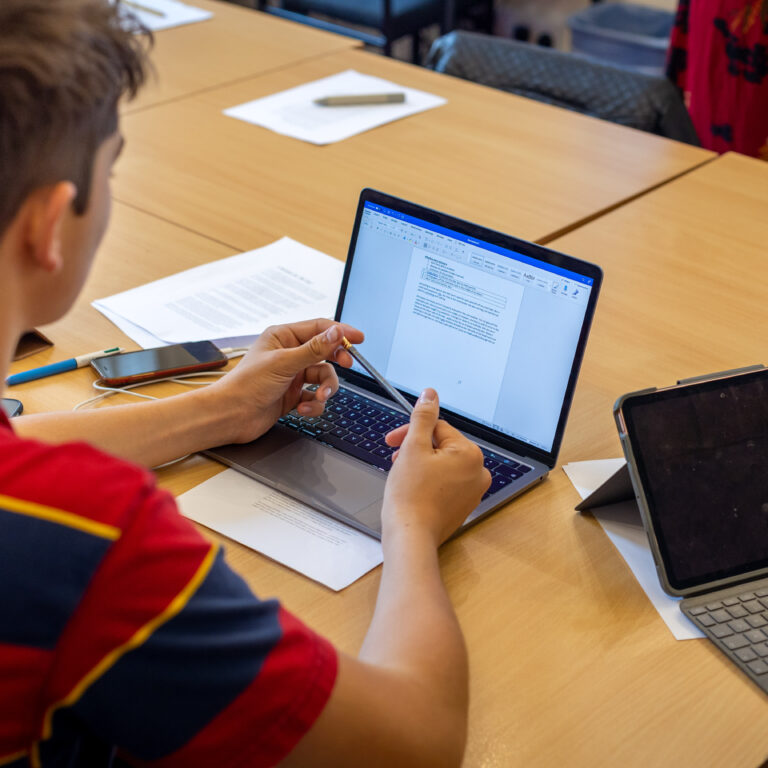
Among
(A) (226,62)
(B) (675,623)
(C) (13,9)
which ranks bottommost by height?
(B) (675,623)

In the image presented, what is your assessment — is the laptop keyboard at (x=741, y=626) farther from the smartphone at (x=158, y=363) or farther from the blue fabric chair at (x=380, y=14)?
the blue fabric chair at (x=380, y=14)

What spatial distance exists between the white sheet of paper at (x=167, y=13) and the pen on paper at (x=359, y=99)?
69 centimetres

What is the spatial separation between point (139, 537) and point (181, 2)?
2.49 meters

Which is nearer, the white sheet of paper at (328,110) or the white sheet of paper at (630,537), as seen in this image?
the white sheet of paper at (630,537)

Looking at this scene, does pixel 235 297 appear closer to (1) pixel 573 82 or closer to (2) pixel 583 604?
(2) pixel 583 604

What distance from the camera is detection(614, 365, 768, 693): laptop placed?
2.96 feet

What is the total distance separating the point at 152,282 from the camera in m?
1.45

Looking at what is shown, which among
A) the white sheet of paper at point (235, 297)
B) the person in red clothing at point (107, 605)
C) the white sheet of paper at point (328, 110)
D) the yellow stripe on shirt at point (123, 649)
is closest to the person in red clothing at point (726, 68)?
the white sheet of paper at point (328, 110)

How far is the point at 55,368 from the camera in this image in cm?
121

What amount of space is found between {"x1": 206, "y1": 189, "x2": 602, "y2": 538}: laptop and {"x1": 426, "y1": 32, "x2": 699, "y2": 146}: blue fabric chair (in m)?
1.14

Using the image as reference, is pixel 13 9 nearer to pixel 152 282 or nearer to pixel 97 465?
pixel 97 465

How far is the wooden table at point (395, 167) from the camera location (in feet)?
5.43

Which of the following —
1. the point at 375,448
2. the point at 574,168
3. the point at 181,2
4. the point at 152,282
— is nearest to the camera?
the point at 375,448

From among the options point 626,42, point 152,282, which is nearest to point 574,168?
point 152,282
